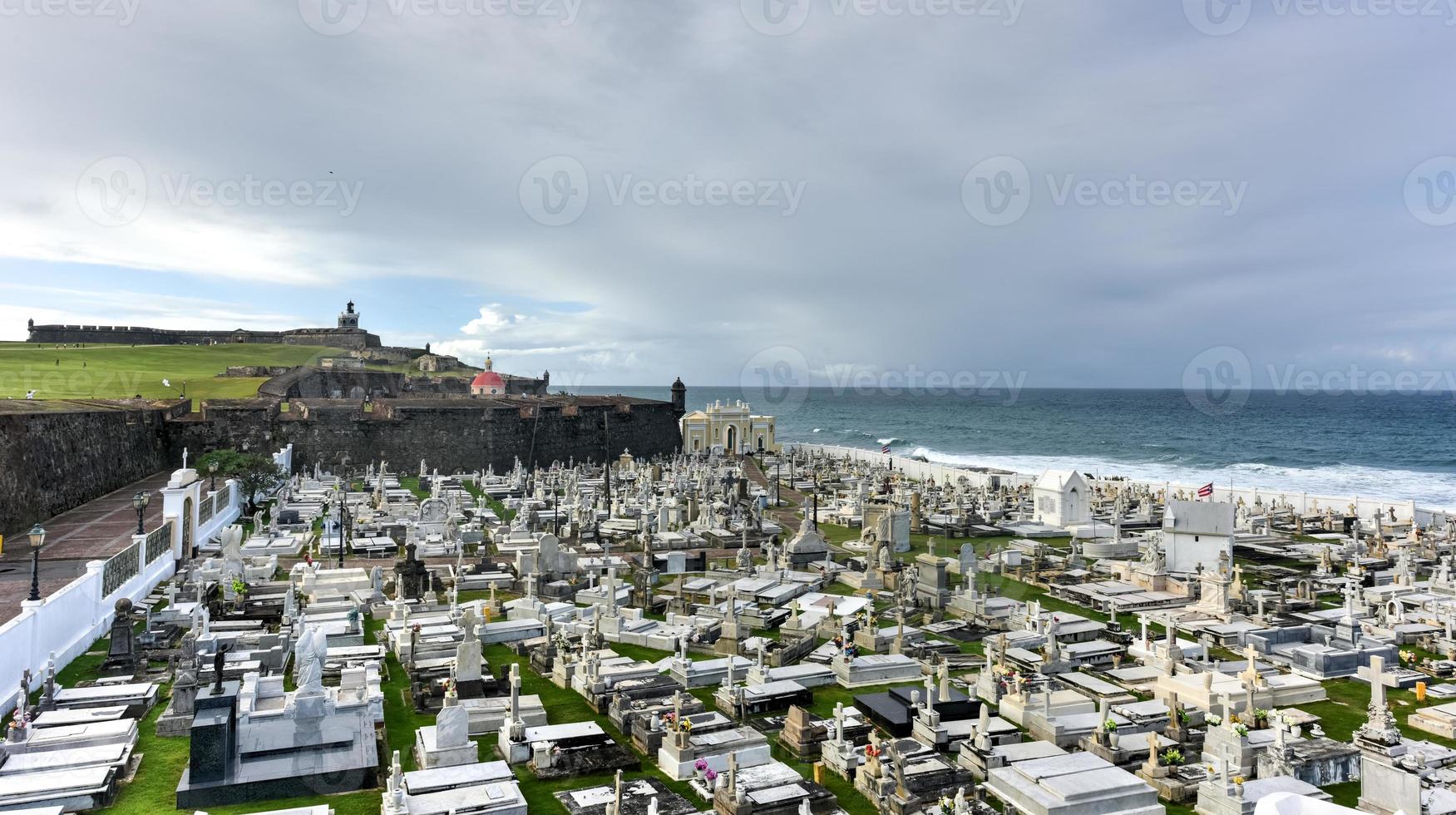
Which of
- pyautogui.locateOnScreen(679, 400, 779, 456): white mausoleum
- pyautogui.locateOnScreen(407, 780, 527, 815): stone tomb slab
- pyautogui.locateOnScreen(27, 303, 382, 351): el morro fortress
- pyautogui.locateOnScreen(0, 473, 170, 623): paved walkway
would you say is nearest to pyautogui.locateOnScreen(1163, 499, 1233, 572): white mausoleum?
pyautogui.locateOnScreen(407, 780, 527, 815): stone tomb slab

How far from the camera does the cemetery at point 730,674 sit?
330 inches

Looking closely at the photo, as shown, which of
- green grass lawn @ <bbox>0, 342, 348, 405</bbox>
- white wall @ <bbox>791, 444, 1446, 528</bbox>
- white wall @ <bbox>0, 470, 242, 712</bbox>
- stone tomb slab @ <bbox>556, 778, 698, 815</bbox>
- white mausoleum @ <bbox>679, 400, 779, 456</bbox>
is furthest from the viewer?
white mausoleum @ <bbox>679, 400, 779, 456</bbox>

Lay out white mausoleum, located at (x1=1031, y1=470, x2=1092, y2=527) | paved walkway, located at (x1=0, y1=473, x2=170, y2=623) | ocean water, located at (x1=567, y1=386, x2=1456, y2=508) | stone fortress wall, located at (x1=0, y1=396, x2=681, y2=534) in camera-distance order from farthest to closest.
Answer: ocean water, located at (x1=567, y1=386, x2=1456, y2=508), white mausoleum, located at (x1=1031, y1=470, x2=1092, y2=527), stone fortress wall, located at (x1=0, y1=396, x2=681, y2=534), paved walkway, located at (x1=0, y1=473, x2=170, y2=623)

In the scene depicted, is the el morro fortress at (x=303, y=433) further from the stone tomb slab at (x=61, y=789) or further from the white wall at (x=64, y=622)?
A: the stone tomb slab at (x=61, y=789)

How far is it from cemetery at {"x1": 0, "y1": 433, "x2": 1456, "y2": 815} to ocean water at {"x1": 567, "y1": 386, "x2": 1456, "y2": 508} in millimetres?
36384

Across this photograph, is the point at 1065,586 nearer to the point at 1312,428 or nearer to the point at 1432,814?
the point at 1432,814

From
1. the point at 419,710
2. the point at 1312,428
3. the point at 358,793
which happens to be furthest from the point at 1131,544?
the point at 1312,428

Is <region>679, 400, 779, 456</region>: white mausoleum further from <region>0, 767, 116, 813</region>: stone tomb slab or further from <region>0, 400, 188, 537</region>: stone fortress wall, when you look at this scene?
<region>0, 767, 116, 813</region>: stone tomb slab

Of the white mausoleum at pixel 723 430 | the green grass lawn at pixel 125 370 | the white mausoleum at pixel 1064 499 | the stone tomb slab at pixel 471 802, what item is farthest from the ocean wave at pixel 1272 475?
the green grass lawn at pixel 125 370

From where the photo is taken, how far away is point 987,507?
29.8 metres

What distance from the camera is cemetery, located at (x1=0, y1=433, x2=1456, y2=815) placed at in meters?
8.39

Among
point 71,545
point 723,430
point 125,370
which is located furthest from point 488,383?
point 71,545

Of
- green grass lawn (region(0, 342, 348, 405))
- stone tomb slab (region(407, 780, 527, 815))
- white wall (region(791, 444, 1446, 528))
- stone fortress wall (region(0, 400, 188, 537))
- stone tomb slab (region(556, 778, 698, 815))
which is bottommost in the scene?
stone tomb slab (region(556, 778, 698, 815))

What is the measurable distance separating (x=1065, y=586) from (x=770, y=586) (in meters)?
6.45
